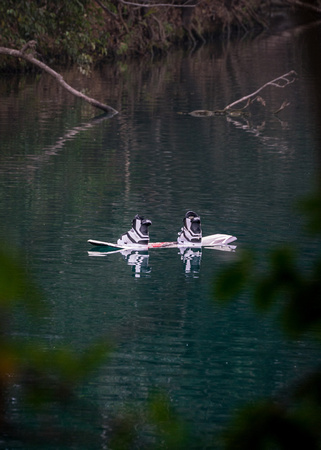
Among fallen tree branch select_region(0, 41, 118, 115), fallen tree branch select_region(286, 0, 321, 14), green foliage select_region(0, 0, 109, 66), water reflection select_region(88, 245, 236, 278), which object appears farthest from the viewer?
green foliage select_region(0, 0, 109, 66)

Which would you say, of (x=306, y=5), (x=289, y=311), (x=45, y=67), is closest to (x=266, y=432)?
(x=289, y=311)

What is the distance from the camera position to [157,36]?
180 feet

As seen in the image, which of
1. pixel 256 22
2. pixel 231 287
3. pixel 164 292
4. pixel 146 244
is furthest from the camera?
pixel 256 22

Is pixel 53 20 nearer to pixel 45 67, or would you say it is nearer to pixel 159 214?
pixel 45 67

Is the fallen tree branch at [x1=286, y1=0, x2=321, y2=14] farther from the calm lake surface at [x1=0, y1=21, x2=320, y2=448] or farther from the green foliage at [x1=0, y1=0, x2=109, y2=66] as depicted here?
the green foliage at [x1=0, y1=0, x2=109, y2=66]

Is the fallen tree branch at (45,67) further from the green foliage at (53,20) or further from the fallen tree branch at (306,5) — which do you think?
the fallen tree branch at (306,5)

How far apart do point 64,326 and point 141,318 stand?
37.6 inches

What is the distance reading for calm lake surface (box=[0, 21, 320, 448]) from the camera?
7.87m

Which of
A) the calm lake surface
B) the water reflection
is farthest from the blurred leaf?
the water reflection

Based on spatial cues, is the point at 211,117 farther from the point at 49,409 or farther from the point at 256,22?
the point at 256,22

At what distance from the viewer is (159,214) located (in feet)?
54.9

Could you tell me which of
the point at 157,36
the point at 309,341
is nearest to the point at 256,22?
the point at 157,36

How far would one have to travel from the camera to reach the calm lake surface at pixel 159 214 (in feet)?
25.8

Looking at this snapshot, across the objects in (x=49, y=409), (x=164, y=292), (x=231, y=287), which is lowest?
(x=164, y=292)
